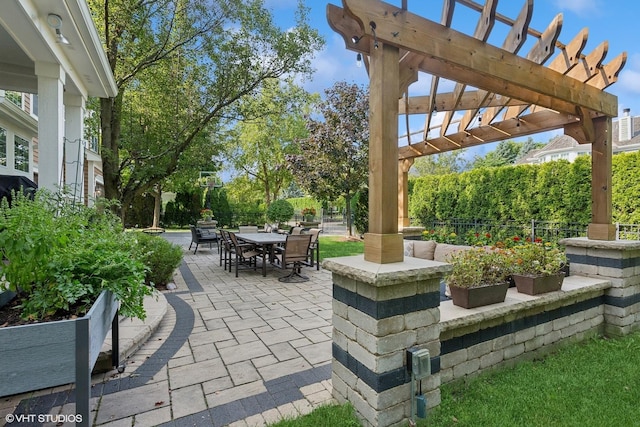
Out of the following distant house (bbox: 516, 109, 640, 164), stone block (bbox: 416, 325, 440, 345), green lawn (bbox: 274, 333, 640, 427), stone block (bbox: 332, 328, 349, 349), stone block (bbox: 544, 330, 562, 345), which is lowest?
green lawn (bbox: 274, 333, 640, 427)

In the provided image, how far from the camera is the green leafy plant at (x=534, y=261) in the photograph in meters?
3.04

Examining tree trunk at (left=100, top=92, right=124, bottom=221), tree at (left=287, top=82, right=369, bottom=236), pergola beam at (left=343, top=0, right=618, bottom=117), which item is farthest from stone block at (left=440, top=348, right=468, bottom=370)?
tree at (left=287, top=82, right=369, bottom=236)

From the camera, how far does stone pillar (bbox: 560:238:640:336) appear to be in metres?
3.27

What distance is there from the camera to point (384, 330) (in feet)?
6.07

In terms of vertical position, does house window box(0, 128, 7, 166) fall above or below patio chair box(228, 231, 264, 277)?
above

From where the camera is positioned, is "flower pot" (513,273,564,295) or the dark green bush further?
the dark green bush

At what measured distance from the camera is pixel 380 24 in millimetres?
1955

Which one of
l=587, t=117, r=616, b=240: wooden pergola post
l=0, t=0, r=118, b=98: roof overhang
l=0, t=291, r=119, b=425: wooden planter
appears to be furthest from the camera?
l=587, t=117, r=616, b=240: wooden pergola post

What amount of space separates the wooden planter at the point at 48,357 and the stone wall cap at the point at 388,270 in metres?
1.38

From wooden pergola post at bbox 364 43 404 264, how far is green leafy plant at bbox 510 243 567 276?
183 centimetres

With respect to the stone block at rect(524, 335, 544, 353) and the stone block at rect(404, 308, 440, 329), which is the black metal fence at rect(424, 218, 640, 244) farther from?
the stone block at rect(404, 308, 440, 329)

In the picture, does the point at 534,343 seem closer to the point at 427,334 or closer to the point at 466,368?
the point at 466,368

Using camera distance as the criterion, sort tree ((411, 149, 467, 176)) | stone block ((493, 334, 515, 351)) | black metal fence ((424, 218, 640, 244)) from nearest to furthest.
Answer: stone block ((493, 334, 515, 351)) < black metal fence ((424, 218, 640, 244)) < tree ((411, 149, 467, 176))

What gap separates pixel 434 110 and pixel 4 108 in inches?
321
